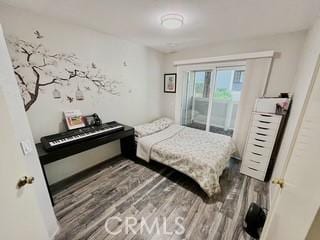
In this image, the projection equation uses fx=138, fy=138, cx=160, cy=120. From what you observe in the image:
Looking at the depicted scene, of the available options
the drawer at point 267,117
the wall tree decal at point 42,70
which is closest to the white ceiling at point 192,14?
the wall tree decal at point 42,70

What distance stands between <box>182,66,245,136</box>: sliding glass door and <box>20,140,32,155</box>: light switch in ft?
10.1

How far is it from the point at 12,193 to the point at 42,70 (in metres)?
1.65

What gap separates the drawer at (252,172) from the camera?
2.29m

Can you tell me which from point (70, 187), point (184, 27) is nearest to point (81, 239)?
point (70, 187)

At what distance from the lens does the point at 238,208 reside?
5.90 feet

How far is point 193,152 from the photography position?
88.0 inches

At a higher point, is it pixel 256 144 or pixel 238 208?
pixel 256 144

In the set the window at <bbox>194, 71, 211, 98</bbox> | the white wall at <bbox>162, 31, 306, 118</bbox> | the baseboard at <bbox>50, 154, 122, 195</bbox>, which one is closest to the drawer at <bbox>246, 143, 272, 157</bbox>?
the white wall at <bbox>162, 31, 306, 118</bbox>

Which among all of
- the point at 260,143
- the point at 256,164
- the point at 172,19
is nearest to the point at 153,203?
the point at 256,164

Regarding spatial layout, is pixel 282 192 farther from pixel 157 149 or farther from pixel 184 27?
pixel 184 27

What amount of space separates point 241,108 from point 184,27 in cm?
182

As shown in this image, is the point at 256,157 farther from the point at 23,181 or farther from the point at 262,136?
the point at 23,181

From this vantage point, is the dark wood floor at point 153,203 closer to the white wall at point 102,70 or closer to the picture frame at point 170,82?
the white wall at point 102,70

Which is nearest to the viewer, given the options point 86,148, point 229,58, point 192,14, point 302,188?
point 302,188
